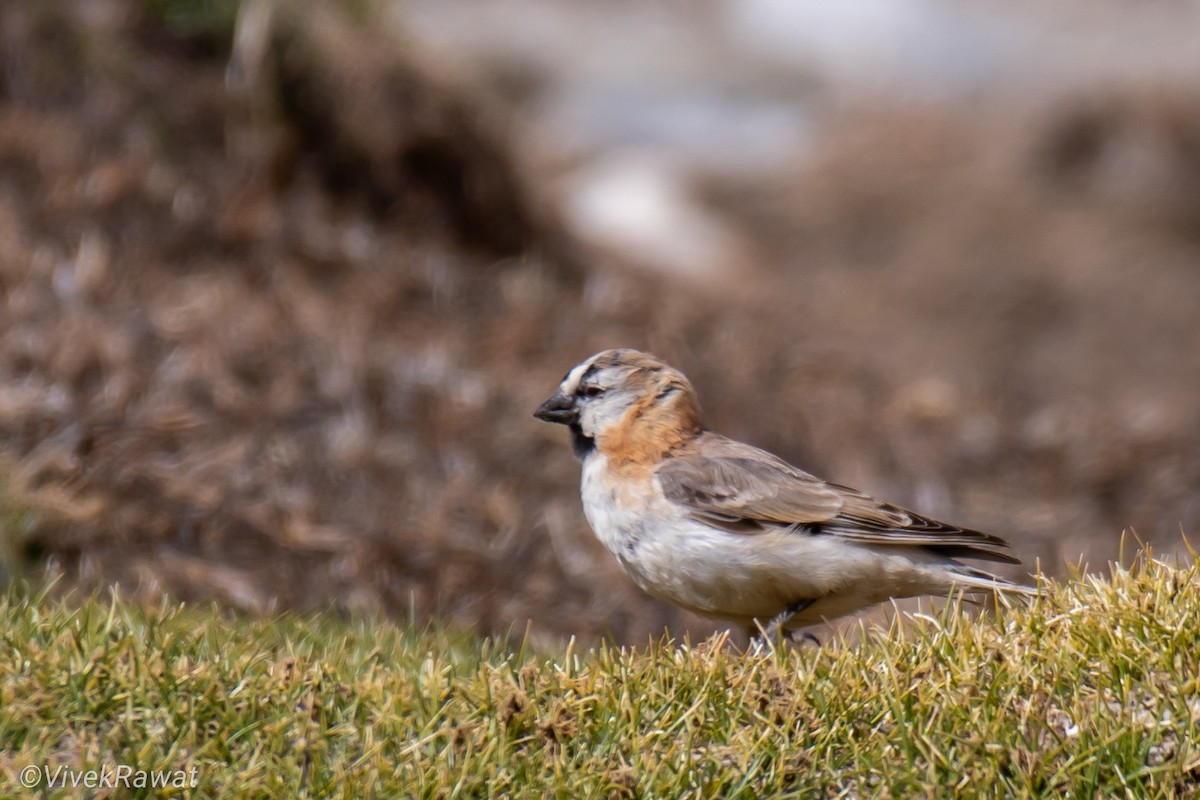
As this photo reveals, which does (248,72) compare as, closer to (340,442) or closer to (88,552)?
(340,442)

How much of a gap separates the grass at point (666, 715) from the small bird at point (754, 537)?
34.4 inches

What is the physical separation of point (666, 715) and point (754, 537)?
1.49 m

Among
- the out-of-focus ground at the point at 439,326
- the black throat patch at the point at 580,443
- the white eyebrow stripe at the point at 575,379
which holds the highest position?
the white eyebrow stripe at the point at 575,379

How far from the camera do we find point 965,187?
760 inches

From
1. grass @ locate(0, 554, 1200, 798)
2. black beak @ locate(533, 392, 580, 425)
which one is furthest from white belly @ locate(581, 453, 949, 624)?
grass @ locate(0, 554, 1200, 798)

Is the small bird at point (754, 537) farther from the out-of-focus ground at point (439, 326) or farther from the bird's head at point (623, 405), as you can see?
the out-of-focus ground at point (439, 326)

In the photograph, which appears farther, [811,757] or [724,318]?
[724,318]

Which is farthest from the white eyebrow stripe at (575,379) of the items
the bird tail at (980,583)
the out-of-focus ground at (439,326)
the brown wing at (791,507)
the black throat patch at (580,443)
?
the out-of-focus ground at (439,326)

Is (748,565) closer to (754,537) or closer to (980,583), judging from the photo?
(754,537)

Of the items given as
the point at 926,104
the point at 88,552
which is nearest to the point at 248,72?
the point at 88,552

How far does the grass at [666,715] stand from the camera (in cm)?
384

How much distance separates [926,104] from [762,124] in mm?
2597

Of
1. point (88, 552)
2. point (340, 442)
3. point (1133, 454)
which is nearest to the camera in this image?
point (88, 552)

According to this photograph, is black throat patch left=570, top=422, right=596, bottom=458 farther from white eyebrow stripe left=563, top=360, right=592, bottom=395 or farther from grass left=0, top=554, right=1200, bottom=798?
grass left=0, top=554, right=1200, bottom=798
